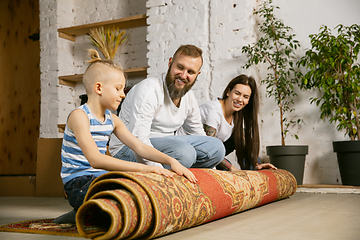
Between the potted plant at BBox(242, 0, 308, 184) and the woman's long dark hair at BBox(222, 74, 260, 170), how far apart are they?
62 cm

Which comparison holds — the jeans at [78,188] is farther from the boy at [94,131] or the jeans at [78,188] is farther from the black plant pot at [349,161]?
the black plant pot at [349,161]

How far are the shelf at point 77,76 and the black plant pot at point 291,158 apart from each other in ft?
5.30

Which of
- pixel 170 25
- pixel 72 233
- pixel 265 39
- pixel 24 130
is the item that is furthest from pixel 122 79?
pixel 24 130

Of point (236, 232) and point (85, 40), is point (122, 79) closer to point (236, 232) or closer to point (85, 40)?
point (236, 232)

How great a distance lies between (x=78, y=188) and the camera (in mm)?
1358

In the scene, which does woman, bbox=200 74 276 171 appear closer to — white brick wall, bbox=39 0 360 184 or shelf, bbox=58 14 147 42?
white brick wall, bbox=39 0 360 184

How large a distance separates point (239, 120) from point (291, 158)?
786 mm

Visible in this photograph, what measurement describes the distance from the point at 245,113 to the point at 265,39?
1.00 m

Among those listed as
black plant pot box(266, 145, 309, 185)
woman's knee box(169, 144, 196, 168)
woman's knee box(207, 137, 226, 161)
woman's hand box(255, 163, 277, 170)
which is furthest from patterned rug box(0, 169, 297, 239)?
black plant pot box(266, 145, 309, 185)

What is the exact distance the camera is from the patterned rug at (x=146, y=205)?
0.99m

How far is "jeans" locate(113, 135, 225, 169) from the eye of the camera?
1.77 meters

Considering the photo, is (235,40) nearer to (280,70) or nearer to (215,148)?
(280,70)

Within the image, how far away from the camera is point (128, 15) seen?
4043 mm

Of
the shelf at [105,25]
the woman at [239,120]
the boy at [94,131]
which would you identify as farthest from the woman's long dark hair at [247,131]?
the shelf at [105,25]
